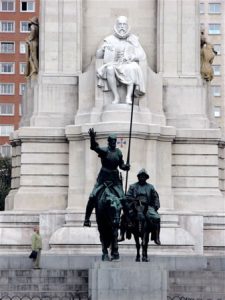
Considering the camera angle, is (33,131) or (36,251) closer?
(36,251)

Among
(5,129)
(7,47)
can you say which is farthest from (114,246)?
(7,47)

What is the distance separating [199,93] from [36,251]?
34.8 ft

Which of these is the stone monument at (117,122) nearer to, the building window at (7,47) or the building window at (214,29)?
the building window at (7,47)

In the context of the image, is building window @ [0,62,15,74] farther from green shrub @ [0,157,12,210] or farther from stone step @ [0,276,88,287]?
stone step @ [0,276,88,287]

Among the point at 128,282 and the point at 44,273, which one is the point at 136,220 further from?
the point at 44,273

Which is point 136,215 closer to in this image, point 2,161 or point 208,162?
point 208,162

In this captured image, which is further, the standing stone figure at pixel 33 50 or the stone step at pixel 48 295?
the standing stone figure at pixel 33 50

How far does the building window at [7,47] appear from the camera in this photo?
10300 cm

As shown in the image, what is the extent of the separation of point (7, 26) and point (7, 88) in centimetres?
595

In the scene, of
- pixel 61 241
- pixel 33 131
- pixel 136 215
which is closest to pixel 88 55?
pixel 33 131

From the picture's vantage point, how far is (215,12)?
355ft

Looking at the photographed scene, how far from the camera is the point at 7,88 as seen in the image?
102312mm

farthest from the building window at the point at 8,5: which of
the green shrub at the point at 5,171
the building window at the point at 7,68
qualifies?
the green shrub at the point at 5,171

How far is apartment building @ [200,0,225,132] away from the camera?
106m
